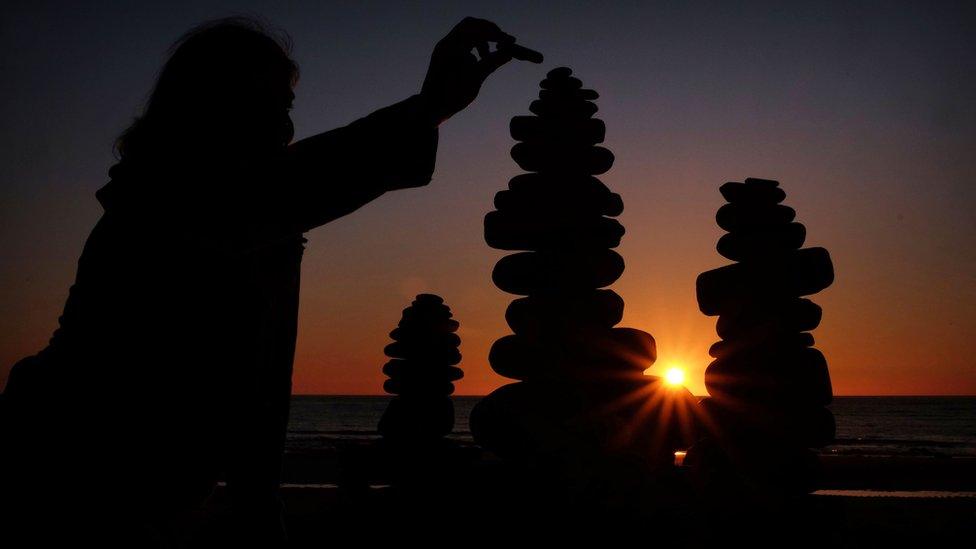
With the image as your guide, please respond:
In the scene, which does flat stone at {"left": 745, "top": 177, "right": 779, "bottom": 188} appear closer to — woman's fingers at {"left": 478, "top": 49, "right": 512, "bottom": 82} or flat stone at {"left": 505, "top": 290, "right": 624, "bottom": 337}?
flat stone at {"left": 505, "top": 290, "right": 624, "bottom": 337}

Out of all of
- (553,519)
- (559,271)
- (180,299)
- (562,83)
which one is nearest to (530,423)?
(553,519)

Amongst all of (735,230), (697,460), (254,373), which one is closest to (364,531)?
(697,460)

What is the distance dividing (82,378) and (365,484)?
568 inches

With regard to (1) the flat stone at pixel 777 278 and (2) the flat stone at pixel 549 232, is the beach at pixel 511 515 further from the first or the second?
(2) the flat stone at pixel 549 232

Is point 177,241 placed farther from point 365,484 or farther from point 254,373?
point 365,484

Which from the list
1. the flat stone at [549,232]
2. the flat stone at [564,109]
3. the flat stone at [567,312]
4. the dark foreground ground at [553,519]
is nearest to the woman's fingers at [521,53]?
the dark foreground ground at [553,519]

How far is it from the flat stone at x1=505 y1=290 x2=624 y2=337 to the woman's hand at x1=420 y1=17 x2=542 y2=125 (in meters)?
9.59

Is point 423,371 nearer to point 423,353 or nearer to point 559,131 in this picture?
point 423,353

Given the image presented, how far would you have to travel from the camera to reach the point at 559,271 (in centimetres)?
1082

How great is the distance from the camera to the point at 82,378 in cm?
102

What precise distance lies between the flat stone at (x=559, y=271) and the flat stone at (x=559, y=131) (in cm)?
187

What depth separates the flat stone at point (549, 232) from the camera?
10.9m

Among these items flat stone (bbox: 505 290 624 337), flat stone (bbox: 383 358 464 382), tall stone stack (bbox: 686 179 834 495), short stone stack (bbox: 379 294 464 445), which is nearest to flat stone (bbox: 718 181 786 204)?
tall stone stack (bbox: 686 179 834 495)

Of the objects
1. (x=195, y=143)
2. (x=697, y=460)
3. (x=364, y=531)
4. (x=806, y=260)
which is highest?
(x=806, y=260)
